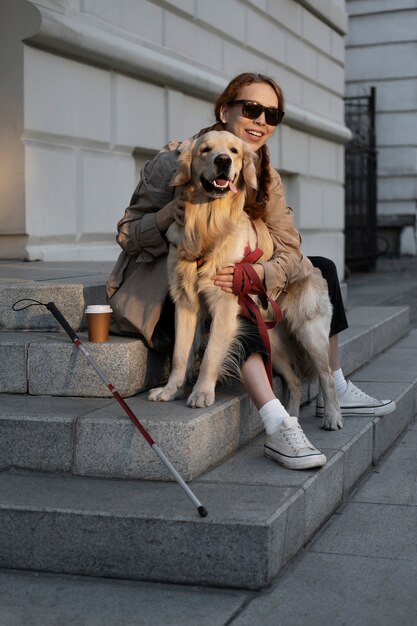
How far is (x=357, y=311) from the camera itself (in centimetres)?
867

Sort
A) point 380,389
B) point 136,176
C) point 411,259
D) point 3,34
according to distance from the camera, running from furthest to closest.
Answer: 1. point 411,259
2. point 136,176
3. point 3,34
4. point 380,389

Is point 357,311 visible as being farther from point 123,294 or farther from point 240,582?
point 240,582

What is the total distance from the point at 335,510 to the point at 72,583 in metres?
1.25

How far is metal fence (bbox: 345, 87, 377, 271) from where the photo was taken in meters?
17.5

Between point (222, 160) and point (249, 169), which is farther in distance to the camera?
point (249, 169)

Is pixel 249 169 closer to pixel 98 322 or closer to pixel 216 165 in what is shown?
pixel 216 165

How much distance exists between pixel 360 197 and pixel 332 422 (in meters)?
13.6

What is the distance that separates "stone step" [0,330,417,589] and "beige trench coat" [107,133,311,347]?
88cm

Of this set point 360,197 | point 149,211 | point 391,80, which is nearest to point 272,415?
point 149,211

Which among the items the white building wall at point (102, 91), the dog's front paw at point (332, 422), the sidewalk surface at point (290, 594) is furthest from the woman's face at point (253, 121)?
the white building wall at point (102, 91)

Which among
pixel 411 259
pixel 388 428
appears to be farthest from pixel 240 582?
pixel 411 259

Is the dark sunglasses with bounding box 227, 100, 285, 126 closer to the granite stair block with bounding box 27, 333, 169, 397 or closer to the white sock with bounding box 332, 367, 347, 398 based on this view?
the granite stair block with bounding box 27, 333, 169, 397

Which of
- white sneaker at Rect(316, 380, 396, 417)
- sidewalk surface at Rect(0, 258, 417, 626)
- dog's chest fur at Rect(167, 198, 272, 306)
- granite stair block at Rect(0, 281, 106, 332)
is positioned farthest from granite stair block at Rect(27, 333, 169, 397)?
white sneaker at Rect(316, 380, 396, 417)

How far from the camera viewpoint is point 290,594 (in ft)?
10.9
